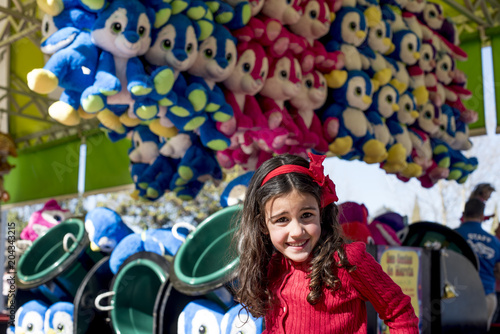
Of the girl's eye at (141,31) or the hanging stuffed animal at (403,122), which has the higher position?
the girl's eye at (141,31)

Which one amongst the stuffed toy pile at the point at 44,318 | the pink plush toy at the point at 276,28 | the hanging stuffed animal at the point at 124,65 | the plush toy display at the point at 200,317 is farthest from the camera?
the pink plush toy at the point at 276,28

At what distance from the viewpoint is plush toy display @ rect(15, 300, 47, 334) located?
3.03m

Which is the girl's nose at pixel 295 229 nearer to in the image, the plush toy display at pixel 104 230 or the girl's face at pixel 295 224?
the girl's face at pixel 295 224

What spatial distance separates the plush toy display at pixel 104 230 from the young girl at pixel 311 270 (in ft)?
5.88

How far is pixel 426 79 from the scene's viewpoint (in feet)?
14.0

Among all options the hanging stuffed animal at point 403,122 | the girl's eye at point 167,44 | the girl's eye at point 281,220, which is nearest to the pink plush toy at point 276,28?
the girl's eye at point 167,44

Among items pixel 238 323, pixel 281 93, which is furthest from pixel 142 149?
pixel 238 323

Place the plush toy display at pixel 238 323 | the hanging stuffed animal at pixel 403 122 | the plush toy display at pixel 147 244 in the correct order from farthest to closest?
1. the hanging stuffed animal at pixel 403 122
2. the plush toy display at pixel 147 244
3. the plush toy display at pixel 238 323

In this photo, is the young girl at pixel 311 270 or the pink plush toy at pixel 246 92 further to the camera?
the pink plush toy at pixel 246 92

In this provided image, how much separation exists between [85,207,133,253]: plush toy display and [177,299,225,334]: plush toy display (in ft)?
2.36

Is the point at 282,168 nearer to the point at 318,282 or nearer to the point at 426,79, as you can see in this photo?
the point at 318,282

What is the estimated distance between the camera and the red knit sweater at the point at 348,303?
1.17 meters

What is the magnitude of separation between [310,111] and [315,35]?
492 millimetres

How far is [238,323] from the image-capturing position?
2.12m
